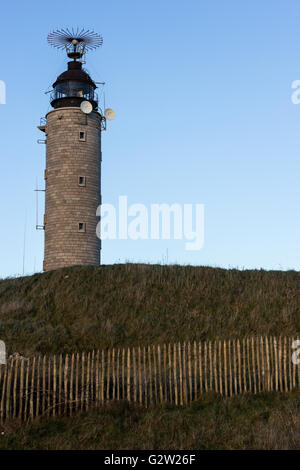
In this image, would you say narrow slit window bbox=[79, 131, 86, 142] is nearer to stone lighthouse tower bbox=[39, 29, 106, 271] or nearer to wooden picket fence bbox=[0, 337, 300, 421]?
stone lighthouse tower bbox=[39, 29, 106, 271]

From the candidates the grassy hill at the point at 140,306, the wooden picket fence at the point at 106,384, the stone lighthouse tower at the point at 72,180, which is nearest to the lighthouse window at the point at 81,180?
the stone lighthouse tower at the point at 72,180

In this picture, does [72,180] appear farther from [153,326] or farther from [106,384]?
[106,384]

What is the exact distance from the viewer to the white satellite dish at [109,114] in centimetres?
3962

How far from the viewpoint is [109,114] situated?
39.7m

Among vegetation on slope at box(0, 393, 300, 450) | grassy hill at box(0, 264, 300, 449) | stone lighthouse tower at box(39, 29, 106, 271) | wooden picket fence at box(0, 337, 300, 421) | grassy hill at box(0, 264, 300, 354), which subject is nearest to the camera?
vegetation on slope at box(0, 393, 300, 450)

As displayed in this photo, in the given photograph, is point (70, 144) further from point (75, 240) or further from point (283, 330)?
point (283, 330)

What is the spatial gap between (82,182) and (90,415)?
26217 millimetres

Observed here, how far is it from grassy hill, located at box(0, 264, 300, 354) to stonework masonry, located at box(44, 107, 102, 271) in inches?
271

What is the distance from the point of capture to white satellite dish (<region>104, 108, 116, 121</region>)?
39625 mm

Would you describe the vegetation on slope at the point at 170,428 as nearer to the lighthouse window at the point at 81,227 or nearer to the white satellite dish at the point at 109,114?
the lighthouse window at the point at 81,227

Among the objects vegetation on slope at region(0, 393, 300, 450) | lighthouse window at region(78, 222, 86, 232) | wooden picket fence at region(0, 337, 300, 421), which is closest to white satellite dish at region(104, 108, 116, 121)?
lighthouse window at region(78, 222, 86, 232)
